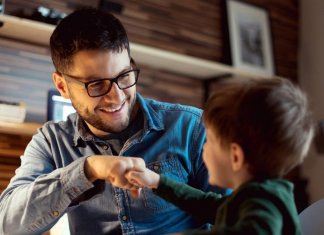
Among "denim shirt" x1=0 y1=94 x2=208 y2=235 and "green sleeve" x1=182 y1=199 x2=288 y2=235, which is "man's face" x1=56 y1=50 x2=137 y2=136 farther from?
"green sleeve" x1=182 y1=199 x2=288 y2=235

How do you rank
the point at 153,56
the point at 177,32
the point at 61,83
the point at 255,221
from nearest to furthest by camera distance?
the point at 255,221
the point at 61,83
the point at 153,56
the point at 177,32

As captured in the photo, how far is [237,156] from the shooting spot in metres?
0.94

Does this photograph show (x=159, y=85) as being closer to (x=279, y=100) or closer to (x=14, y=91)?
(x=14, y=91)

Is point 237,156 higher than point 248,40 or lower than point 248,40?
higher

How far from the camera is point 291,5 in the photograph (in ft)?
12.7

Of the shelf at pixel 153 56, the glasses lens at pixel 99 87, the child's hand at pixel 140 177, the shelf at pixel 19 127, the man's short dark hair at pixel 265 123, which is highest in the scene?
the man's short dark hair at pixel 265 123

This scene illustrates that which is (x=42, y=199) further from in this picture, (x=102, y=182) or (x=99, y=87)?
(x=99, y=87)

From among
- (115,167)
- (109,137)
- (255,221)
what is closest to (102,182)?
(115,167)

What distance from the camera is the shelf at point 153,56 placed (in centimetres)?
230

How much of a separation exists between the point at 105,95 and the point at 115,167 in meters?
0.38

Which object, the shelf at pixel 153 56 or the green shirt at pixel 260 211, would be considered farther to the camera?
the shelf at pixel 153 56

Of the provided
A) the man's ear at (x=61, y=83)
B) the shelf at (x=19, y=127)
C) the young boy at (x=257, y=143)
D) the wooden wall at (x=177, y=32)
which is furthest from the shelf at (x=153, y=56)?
the young boy at (x=257, y=143)

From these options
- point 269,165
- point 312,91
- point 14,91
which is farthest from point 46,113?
point 312,91

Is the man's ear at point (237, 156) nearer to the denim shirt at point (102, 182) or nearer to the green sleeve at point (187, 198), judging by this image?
the green sleeve at point (187, 198)
